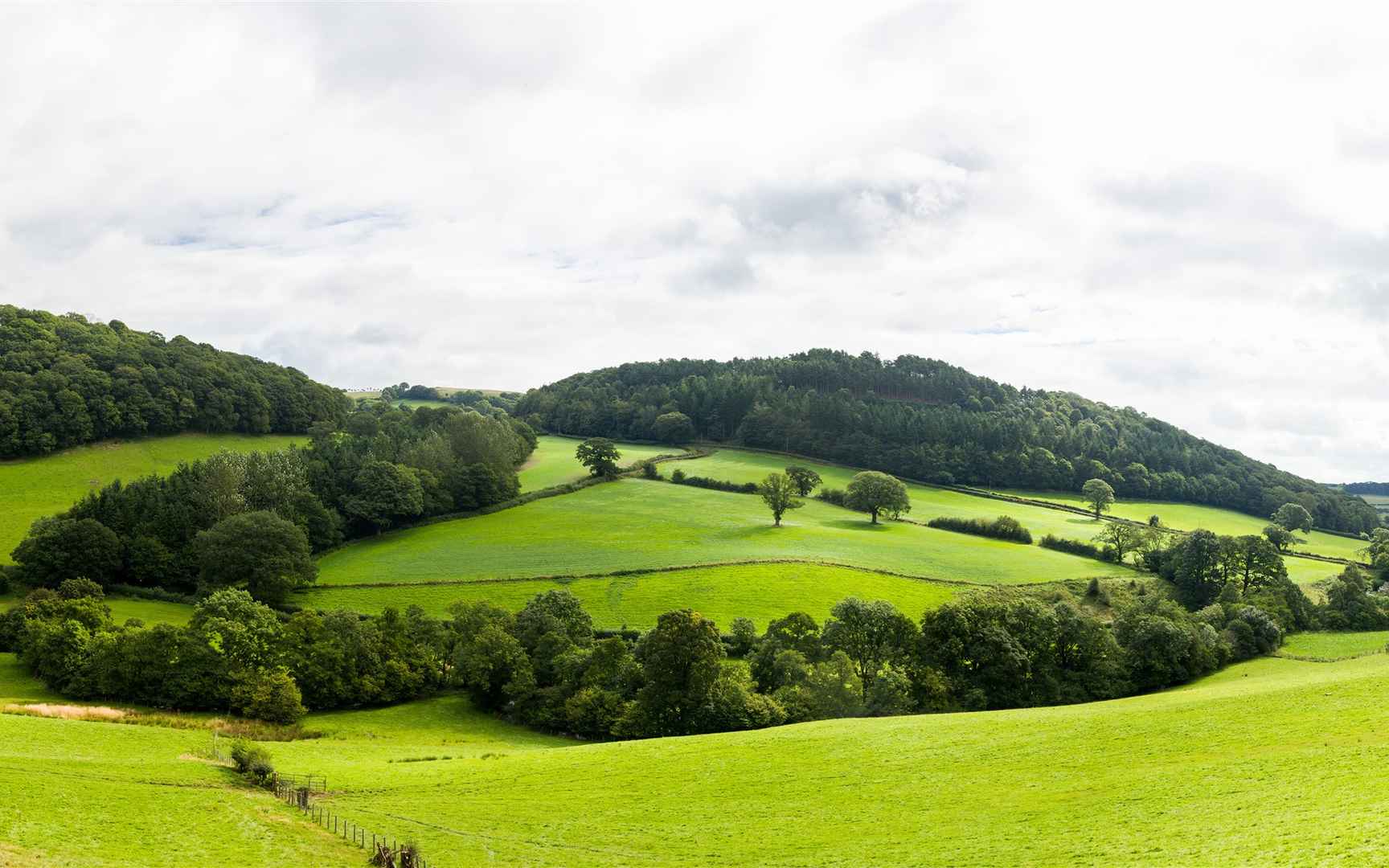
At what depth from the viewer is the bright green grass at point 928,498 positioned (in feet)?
470

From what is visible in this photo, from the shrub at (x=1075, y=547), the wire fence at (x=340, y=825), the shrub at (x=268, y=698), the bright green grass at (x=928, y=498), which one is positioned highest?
the bright green grass at (x=928, y=498)

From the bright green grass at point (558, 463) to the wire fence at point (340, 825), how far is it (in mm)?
104247

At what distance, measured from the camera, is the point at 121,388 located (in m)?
140

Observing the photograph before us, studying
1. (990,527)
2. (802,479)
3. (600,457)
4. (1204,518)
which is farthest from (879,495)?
(1204,518)

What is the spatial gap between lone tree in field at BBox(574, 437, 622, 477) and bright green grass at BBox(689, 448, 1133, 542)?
1579cm

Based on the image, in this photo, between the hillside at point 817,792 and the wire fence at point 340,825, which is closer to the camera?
the hillside at point 817,792

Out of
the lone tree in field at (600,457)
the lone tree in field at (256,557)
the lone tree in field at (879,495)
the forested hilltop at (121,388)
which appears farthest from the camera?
the lone tree in field at (600,457)

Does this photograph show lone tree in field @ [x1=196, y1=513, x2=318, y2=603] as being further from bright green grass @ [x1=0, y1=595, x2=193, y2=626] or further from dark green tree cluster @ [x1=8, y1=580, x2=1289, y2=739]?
dark green tree cluster @ [x1=8, y1=580, x2=1289, y2=739]

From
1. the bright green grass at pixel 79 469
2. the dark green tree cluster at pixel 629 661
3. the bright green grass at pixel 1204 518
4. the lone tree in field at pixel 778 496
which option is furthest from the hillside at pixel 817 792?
the bright green grass at pixel 1204 518

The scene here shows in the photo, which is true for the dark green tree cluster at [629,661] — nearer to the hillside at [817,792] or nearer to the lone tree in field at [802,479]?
the hillside at [817,792]

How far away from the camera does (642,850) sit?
3400cm

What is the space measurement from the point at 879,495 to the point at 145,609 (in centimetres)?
10367

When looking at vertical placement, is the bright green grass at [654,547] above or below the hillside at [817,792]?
above

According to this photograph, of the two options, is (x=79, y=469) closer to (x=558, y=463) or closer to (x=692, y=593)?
(x=558, y=463)
